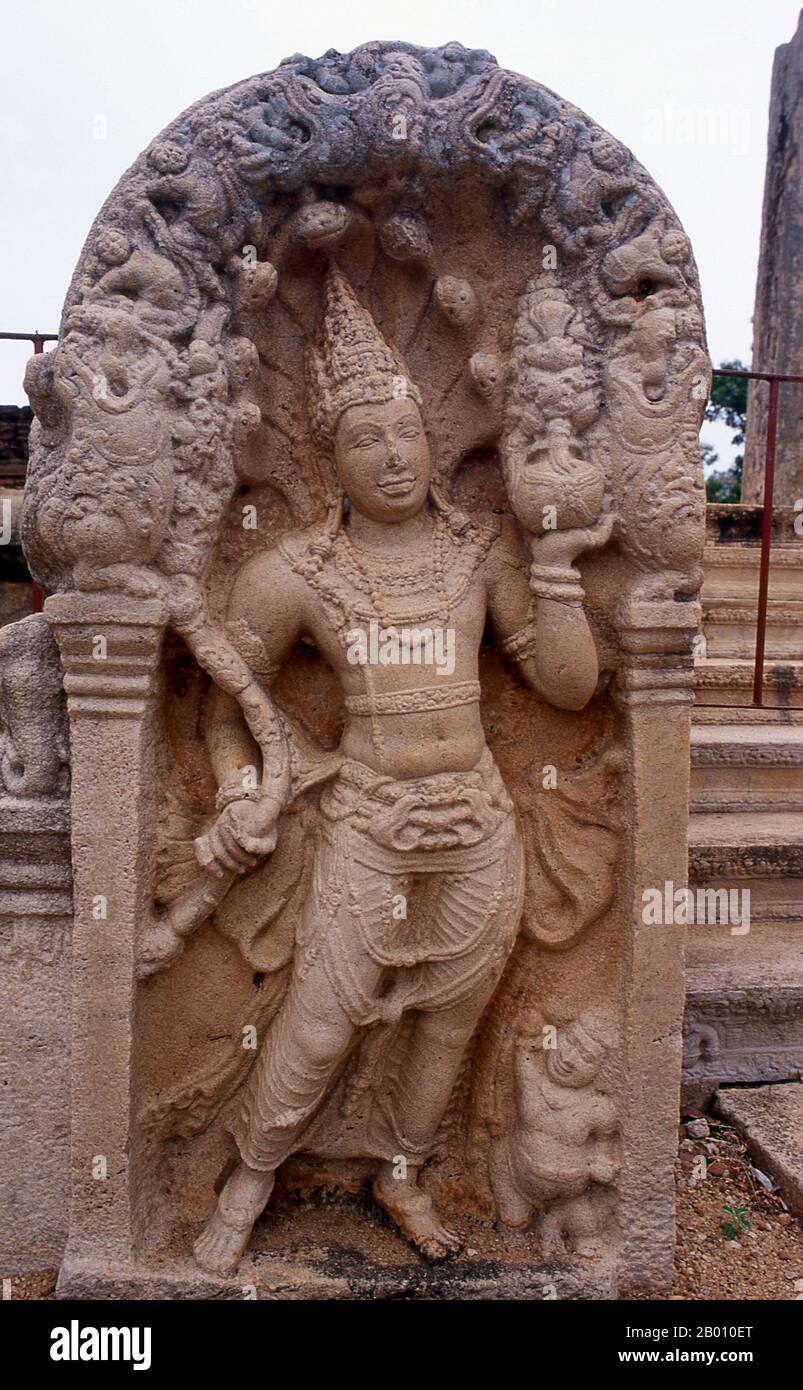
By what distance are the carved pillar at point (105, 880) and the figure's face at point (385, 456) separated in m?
0.69

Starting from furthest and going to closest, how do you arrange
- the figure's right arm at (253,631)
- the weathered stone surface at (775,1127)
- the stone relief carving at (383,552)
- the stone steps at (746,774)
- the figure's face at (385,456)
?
1. the stone steps at (746,774)
2. the weathered stone surface at (775,1127)
3. the figure's right arm at (253,631)
4. the figure's face at (385,456)
5. the stone relief carving at (383,552)

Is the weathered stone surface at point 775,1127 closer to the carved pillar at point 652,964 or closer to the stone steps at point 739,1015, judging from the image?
the stone steps at point 739,1015

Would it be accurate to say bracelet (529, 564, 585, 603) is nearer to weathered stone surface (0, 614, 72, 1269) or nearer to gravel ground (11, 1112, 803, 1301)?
weathered stone surface (0, 614, 72, 1269)

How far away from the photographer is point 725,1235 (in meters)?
3.32

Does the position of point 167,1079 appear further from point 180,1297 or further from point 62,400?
point 62,400

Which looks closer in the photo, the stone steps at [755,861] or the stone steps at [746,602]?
the stone steps at [755,861]

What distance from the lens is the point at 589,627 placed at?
292 centimetres

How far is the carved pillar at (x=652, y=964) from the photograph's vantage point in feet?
9.68

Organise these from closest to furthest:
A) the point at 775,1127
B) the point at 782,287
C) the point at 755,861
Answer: the point at 775,1127 < the point at 755,861 < the point at 782,287

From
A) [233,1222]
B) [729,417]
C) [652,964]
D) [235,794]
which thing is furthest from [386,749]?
[729,417]

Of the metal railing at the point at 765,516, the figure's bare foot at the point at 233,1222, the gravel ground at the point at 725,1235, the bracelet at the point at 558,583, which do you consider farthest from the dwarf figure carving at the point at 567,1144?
the metal railing at the point at 765,516

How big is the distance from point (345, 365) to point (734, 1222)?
303cm

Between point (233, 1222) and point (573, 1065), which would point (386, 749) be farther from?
point (233, 1222)

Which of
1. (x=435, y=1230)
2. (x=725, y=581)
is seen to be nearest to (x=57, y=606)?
(x=435, y=1230)
